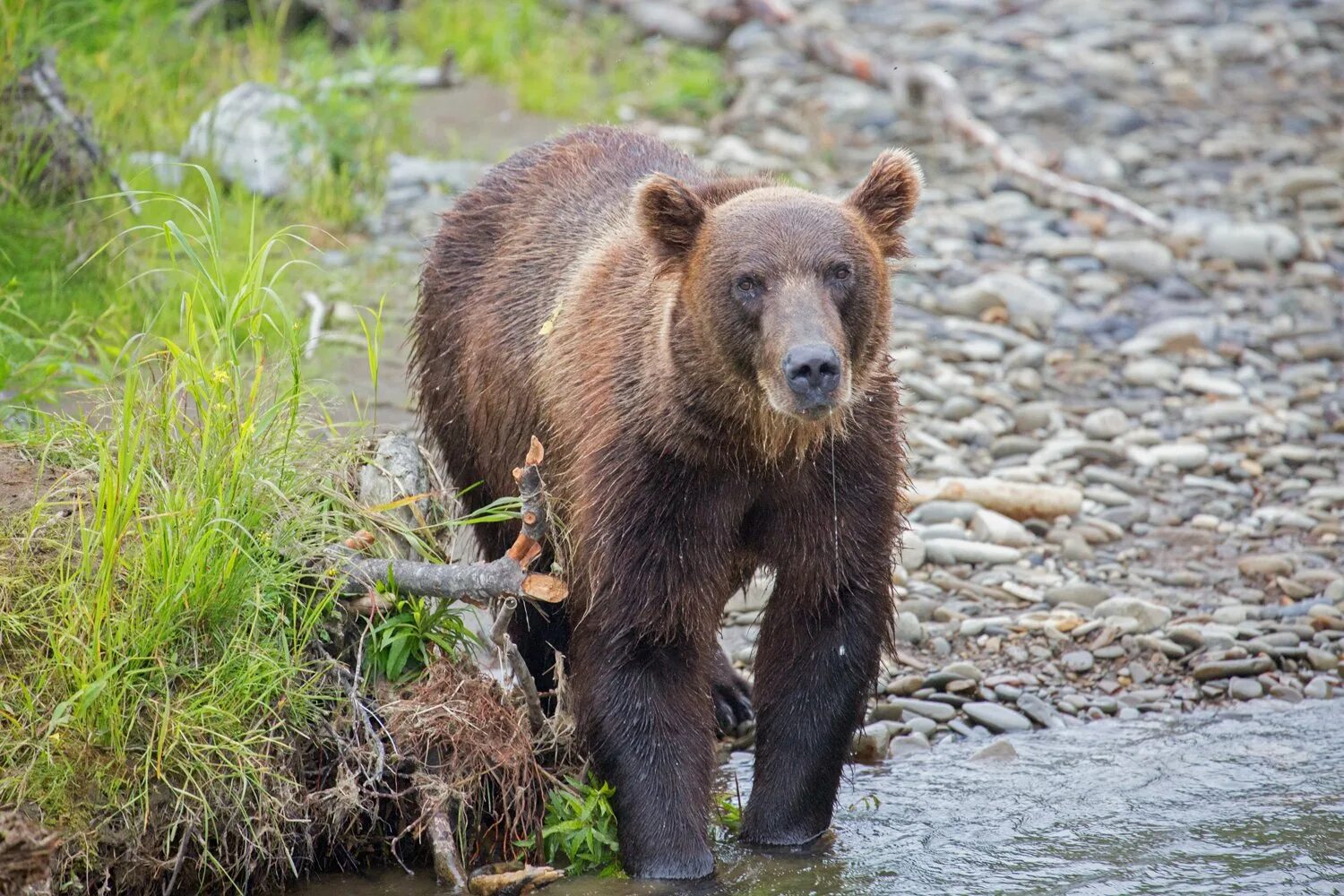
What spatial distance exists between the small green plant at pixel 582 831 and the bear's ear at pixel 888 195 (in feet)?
6.17

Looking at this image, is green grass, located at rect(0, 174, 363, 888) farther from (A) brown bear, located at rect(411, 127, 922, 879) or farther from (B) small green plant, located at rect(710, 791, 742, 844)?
(B) small green plant, located at rect(710, 791, 742, 844)

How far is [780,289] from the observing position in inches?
175

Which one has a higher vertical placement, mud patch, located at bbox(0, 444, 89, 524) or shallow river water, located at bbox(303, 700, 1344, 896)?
mud patch, located at bbox(0, 444, 89, 524)

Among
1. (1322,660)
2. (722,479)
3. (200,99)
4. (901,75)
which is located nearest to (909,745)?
(722,479)

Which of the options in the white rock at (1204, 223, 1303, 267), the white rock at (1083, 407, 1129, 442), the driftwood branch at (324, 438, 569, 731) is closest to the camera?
the driftwood branch at (324, 438, 569, 731)

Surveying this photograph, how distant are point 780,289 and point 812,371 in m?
0.35

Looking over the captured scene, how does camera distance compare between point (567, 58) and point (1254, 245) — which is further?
point (567, 58)

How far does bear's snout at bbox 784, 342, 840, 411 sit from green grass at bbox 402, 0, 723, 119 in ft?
26.5

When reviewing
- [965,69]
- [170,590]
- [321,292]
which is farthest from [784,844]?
[965,69]

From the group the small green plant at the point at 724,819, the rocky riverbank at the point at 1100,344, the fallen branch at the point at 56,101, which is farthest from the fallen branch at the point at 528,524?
the fallen branch at the point at 56,101

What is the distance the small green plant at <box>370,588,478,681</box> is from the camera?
4.69m

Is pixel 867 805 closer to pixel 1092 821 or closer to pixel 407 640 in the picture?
pixel 1092 821

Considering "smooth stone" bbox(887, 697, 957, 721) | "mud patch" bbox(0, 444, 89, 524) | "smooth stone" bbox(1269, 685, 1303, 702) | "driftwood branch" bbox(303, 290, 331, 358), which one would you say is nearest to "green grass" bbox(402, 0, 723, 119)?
"driftwood branch" bbox(303, 290, 331, 358)

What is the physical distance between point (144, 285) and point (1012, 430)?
4.47m
